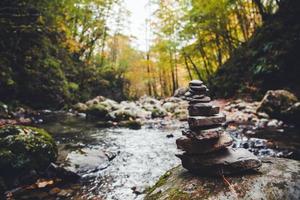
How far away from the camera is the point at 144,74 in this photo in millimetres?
43500

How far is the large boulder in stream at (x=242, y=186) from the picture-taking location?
301 cm

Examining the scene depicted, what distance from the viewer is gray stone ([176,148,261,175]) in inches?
128

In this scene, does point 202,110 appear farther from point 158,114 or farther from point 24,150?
point 158,114

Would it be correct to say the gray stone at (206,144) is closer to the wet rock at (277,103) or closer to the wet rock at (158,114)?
the wet rock at (277,103)

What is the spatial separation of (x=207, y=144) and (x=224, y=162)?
29 cm

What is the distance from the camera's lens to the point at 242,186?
10.1 feet

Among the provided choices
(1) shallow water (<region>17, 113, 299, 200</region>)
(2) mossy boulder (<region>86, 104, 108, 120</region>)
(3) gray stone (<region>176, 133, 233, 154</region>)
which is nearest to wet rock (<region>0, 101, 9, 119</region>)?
(1) shallow water (<region>17, 113, 299, 200</region>)

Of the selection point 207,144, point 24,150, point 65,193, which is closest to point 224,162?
point 207,144

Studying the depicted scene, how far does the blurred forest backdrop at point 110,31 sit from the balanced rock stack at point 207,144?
8.86 metres

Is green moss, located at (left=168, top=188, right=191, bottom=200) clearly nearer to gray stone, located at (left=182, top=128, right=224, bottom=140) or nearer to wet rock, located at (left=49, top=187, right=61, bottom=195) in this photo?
gray stone, located at (left=182, top=128, right=224, bottom=140)

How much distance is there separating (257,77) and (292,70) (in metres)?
2.88

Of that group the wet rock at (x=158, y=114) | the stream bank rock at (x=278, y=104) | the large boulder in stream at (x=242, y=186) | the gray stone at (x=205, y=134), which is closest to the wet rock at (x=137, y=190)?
the large boulder in stream at (x=242, y=186)

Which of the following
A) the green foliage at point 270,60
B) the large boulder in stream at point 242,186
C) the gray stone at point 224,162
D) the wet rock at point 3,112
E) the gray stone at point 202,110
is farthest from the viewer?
the green foliage at point 270,60

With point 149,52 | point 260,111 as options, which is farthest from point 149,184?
point 149,52
